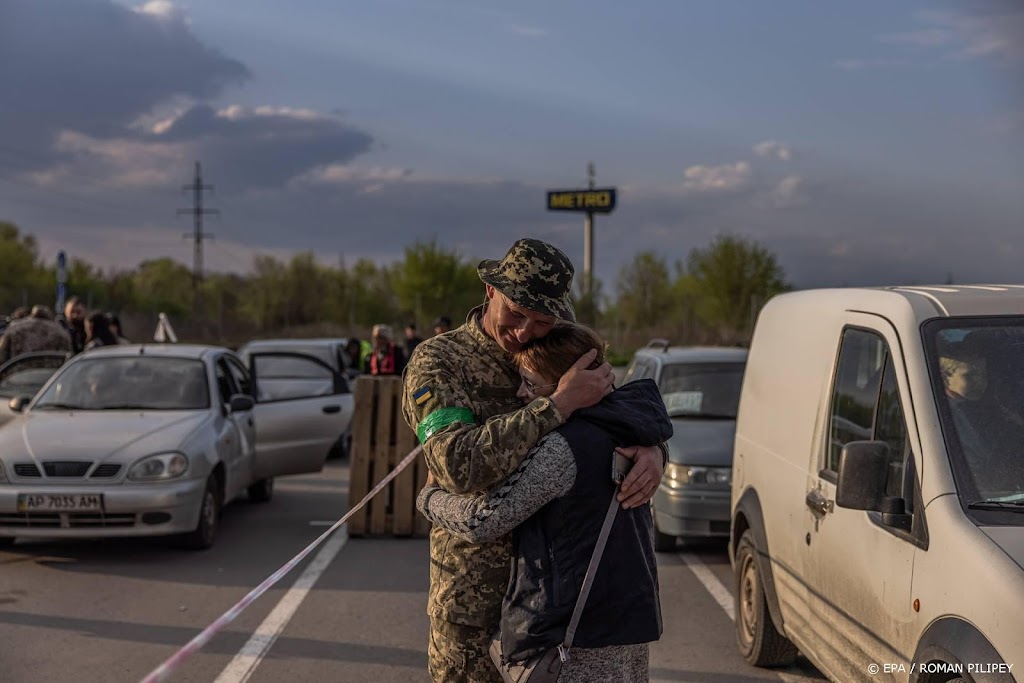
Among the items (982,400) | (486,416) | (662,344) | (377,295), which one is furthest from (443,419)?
(377,295)

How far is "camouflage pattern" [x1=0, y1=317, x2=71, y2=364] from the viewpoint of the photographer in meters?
13.2

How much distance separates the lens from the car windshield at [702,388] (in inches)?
376

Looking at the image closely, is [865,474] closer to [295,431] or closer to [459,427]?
[459,427]

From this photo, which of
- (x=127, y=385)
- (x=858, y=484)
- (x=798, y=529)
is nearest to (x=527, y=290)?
(x=858, y=484)

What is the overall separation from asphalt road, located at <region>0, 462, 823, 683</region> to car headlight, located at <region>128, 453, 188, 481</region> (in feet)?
2.28

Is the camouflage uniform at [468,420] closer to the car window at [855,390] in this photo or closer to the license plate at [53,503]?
the car window at [855,390]

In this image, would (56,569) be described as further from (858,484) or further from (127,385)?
(858,484)

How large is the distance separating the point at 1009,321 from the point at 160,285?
275ft

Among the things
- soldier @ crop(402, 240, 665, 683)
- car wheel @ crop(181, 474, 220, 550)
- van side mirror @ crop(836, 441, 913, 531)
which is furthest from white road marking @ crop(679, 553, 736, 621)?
soldier @ crop(402, 240, 665, 683)

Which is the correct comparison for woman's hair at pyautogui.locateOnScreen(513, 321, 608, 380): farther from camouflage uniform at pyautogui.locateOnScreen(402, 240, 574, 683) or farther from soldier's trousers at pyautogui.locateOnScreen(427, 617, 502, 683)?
soldier's trousers at pyautogui.locateOnScreen(427, 617, 502, 683)

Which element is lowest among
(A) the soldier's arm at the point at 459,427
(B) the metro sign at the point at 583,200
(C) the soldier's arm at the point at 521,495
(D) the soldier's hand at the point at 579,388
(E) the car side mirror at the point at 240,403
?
(E) the car side mirror at the point at 240,403

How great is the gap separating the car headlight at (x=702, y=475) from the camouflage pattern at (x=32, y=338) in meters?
8.76

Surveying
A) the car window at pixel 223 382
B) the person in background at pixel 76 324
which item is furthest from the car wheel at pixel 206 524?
the person in background at pixel 76 324

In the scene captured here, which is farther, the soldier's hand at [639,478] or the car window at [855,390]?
the car window at [855,390]
